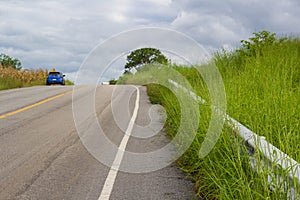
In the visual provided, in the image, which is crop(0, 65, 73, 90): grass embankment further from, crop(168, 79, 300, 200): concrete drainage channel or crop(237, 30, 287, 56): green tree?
crop(168, 79, 300, 200): concrete drainage channel

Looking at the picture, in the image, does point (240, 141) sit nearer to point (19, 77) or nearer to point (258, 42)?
point (258, 42)

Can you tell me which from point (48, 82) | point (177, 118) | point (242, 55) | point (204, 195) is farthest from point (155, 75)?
point (48, 82)

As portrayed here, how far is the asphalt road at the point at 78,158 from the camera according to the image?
600cm

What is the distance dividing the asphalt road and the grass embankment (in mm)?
16834

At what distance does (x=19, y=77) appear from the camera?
1411 inches

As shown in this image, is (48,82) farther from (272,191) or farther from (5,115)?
(272,191)

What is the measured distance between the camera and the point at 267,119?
→ 6.47 meters

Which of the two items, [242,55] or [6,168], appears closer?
[6,168]

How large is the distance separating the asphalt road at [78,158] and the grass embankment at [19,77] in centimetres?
1683

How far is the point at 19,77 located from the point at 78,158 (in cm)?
2981

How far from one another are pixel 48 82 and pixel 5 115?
2750 cm

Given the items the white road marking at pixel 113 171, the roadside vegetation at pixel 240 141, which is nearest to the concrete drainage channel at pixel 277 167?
the roadside vegetation at pixel 240 141

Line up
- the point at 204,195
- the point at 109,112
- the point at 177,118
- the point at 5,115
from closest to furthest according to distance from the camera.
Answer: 1. the point at 204,195
2. the point at 177,118
3. the point at 5,115
4. the point at 109,112

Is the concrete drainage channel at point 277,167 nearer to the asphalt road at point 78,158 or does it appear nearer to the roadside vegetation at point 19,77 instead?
the asphalt road at point 78,158
